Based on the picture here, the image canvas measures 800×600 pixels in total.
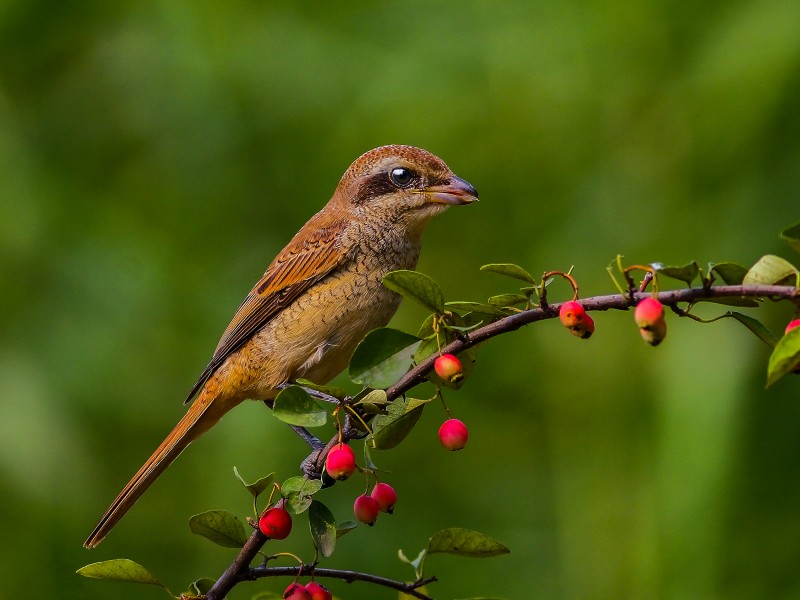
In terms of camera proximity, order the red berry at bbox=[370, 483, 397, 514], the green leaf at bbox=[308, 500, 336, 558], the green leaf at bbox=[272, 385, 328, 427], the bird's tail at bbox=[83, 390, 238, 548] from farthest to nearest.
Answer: the bird's tail at bbox=[83, 390, 238, 548] → the red berry at bbox=[370, 483, 397, 514] → the green leaf at bbox=[308, 500, 336, 558] → the green leaf at bbox=[272, 385, 328, 427]

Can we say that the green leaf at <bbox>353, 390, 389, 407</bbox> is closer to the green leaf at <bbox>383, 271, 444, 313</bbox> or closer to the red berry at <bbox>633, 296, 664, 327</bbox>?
the green leaf at <bbox>383, 271, 444, 313</bbox>

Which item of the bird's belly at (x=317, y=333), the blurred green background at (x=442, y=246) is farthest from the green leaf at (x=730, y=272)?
the blurred green background at (x=442, y=246)

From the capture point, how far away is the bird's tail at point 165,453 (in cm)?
298

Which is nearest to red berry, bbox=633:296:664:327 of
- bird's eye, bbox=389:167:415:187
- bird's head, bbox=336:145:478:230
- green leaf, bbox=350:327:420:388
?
green leaf, bbox=350:327:420:388

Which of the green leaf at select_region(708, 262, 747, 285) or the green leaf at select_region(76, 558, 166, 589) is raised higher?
the green leaf at select_region(708, 262, 747, 285)

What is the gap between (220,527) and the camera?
1995mm

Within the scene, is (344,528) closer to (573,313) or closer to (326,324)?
(573,313)

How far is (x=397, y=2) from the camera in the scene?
4.88 m

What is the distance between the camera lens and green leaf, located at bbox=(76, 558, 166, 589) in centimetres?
193

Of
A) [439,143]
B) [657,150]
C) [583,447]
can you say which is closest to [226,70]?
[439,143]

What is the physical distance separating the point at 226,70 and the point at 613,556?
2570 mm

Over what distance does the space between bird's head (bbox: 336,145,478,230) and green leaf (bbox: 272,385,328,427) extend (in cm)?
A: 154

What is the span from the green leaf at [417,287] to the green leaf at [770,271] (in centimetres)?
48

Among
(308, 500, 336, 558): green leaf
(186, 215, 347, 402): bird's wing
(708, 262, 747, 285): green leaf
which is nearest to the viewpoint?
(708, 262, 747, 285): green leaf
